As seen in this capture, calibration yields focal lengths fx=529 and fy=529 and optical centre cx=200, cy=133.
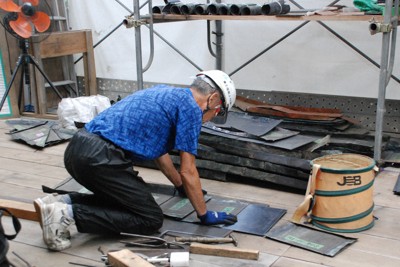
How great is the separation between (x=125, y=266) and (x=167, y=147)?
2.47 ft

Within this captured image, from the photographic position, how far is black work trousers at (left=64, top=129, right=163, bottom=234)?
2.79 metres

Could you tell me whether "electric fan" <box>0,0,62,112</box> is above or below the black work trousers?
above

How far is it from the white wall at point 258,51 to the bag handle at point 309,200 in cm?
180

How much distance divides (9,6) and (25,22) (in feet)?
0.71

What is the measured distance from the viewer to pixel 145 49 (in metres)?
5.48

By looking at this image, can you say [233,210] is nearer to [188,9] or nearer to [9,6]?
[188,9]

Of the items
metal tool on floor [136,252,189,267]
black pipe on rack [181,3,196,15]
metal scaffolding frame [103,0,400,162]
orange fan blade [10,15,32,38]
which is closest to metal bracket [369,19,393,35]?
metal scaffolding frame [103,0,400,162]

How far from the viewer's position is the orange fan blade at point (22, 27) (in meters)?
5.03

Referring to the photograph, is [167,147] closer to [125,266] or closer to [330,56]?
[125,266]

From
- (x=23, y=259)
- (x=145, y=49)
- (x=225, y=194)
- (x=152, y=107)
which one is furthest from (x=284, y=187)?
(x=145, y=49)

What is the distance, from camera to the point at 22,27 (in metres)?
5.06

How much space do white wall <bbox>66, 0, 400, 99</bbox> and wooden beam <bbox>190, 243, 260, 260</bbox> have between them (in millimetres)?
2341

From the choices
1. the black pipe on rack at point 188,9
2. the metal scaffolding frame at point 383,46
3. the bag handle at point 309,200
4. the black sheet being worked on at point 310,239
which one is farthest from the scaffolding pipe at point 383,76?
the black pipe on rack at point 188,9

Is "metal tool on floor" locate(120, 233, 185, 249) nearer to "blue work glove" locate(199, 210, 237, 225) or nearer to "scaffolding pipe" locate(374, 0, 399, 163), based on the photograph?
"blue work glove" locate(199, 210, 237, 225)
